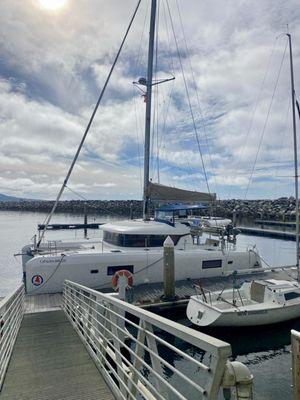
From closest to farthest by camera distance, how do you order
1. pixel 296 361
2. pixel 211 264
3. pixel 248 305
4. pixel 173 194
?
pixel 296 361
pixel 248 305
pixel 211 264
pixel 173 194

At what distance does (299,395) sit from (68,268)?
36.6 feet

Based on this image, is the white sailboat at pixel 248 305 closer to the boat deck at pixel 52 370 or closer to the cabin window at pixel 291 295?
the cabin window at pixel 291 295

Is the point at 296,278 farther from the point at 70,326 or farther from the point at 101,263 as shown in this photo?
the point at 70,326

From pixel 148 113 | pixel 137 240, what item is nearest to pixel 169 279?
pixel 137 240

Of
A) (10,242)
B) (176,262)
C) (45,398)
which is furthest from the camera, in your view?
(10,242)

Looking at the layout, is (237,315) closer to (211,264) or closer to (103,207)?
(211,264)

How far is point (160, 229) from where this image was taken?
1591 cm

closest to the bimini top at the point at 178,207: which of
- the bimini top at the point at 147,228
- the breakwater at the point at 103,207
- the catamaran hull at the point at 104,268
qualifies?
the bimini top at the point at 147,228

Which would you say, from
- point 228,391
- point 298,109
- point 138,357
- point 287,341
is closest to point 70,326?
point 138,357

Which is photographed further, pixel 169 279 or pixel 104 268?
pixel 104 268

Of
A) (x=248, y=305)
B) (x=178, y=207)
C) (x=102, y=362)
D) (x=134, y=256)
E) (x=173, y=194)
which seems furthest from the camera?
(x=173, y=194)

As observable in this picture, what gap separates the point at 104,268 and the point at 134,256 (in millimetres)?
1446

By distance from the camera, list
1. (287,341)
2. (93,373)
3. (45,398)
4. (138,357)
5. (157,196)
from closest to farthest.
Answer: (138,357) < (45,398) < (93,373) < (287,341) < (157,196)

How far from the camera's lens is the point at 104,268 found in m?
14.1
